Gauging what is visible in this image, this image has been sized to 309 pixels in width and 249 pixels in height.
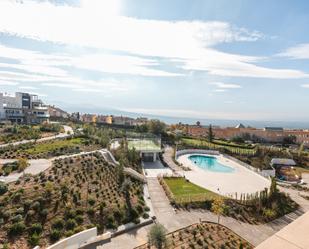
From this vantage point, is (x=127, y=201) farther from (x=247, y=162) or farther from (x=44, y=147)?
(x=247, y=162)

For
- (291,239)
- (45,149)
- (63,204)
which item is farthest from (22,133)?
(291,239)

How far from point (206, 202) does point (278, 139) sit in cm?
4952

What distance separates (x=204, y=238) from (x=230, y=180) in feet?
46.3

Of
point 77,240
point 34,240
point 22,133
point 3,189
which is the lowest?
point 77,240

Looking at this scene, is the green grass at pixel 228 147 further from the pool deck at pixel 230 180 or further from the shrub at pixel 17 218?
the shrub at pixel 17 218

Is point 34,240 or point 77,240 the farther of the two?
point 77,240

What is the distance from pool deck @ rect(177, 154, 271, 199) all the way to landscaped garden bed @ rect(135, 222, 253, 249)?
267 inches

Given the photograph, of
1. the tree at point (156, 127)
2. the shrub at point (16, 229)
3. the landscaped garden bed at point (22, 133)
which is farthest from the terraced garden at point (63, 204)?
the tree at point (156, 127)

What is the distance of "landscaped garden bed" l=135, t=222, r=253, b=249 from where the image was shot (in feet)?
52.1

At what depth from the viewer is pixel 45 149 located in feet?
107

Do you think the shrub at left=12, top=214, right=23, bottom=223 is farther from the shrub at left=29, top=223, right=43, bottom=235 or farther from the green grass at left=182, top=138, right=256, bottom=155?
the green grass at left=182, top=138, right=256, bottom=155

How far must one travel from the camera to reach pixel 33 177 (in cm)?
2141

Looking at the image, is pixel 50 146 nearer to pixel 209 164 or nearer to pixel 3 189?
pixel 3 189

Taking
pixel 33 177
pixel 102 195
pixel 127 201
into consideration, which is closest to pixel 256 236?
pixel 127 201
